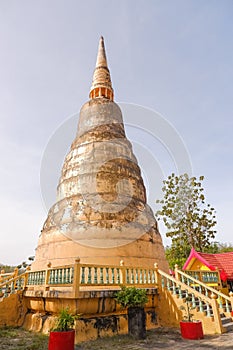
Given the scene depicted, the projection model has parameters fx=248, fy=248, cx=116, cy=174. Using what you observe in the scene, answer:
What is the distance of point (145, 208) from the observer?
14461 mm

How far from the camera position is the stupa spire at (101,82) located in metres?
20.5

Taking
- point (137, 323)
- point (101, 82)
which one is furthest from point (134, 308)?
point (101, 82)

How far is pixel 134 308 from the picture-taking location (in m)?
7.51

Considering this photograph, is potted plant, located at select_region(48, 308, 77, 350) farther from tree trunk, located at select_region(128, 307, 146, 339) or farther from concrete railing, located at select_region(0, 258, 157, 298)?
tree trunk, located at select_region(128, 307, 146, 339)

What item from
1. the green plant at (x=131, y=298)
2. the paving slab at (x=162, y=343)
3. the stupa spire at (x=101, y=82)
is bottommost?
the paving slab at (x=162, y=343)

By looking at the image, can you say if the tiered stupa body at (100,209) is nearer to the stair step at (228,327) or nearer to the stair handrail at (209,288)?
the stair handrail at (209,288)

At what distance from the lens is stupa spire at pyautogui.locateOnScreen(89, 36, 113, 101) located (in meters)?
20.5

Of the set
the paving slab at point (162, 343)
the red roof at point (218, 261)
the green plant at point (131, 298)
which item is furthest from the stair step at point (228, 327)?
the red roof at point (218, 261)

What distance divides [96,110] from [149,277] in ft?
39.6

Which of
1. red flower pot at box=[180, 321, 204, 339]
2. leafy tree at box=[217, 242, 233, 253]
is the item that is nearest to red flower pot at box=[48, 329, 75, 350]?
red flower pot at box=[180, 321, 204, 339]

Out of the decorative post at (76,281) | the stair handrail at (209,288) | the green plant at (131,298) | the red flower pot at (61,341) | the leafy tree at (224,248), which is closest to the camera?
the red flower pot at (61,341)

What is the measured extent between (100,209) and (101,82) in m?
12.7

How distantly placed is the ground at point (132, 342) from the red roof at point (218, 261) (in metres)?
7.32

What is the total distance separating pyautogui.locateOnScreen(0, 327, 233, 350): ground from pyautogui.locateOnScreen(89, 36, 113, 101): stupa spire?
56.0 ft
